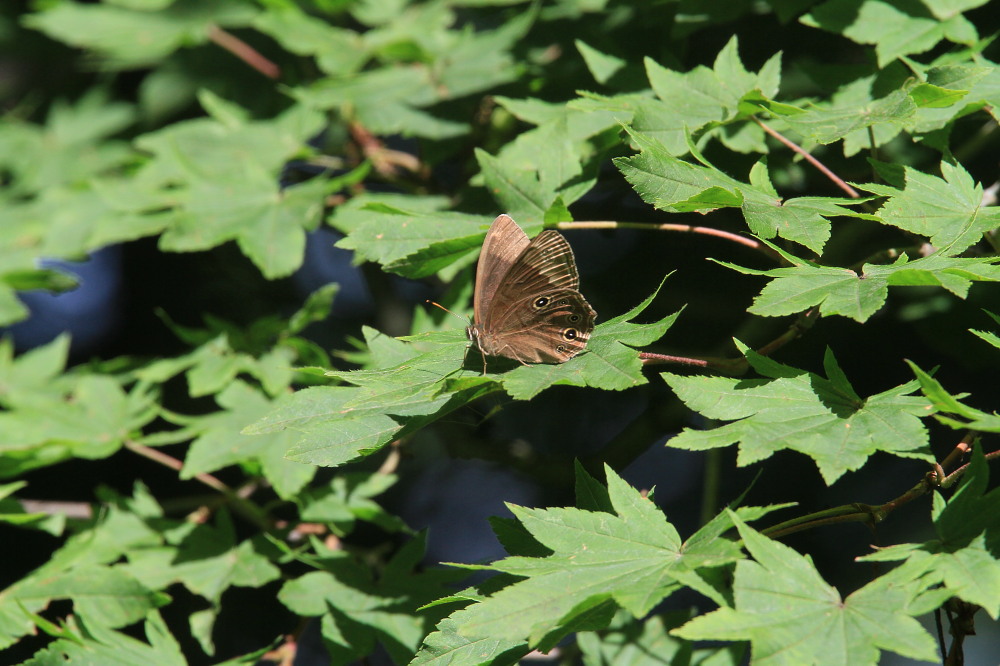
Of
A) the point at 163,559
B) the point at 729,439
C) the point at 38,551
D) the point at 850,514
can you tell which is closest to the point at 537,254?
the point at 729,439

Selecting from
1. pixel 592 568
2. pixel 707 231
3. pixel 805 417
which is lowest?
pixel 592 568

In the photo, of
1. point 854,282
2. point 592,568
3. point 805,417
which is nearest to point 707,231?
point 854,282

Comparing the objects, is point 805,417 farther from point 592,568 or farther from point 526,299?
point 526,299

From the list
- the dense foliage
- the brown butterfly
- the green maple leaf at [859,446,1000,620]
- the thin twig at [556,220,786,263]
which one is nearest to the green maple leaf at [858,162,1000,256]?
the dense foliage

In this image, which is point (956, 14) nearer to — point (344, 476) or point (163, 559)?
point (344, 476)

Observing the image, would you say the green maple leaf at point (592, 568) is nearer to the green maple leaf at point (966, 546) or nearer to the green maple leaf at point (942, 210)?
the green maple leaf at point (966, 546)
